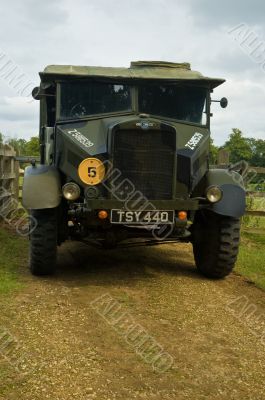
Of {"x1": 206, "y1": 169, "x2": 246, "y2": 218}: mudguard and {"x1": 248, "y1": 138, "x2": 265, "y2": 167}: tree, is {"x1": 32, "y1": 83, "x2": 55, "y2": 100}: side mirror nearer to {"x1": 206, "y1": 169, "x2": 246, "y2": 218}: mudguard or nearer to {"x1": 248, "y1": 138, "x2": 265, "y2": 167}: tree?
{"x1": 206, "y1": 169, "x2": 246, "y2": 218}: mudguard

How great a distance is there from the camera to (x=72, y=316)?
481 cm

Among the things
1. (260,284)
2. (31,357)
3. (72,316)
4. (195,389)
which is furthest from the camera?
(260,284)

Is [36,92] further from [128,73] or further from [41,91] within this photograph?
[128,73]

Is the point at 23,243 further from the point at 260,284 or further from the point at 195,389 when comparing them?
the point at 195,389

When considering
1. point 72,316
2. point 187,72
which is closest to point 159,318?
point 72,316

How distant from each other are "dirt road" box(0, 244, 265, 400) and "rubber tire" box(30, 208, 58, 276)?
22cm

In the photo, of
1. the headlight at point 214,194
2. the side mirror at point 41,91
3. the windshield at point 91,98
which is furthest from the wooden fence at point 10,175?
the headlight at point 214,194

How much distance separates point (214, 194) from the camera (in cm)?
623

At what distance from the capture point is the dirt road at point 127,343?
135 inches

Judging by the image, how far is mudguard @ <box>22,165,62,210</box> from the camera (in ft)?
19.9

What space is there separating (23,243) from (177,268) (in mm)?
2986

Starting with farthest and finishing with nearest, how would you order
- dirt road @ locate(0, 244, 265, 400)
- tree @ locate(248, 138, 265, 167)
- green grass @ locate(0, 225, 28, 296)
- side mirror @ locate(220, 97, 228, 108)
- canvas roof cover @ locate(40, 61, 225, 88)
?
1. tree @ locate(248, 138, 265, 167)
2. side mirror @ locate(220, 97, 228, 108)
3. canvas roof cover @ locate(40, 61, 225, 88)
4. green grass @ locate(0, 225, 28, 296)
5. dirt road @ locate(0, 244, 265, 400)

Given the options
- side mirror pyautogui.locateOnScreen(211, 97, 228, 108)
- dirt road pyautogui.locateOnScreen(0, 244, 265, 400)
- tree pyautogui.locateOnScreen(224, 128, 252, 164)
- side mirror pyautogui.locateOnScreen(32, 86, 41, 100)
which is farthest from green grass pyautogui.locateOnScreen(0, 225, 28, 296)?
tree pyautogui.locateOnScreen(224, 128, 252, 164)

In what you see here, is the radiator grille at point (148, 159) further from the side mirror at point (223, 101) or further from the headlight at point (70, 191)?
the side mirror at point (223, 101)
